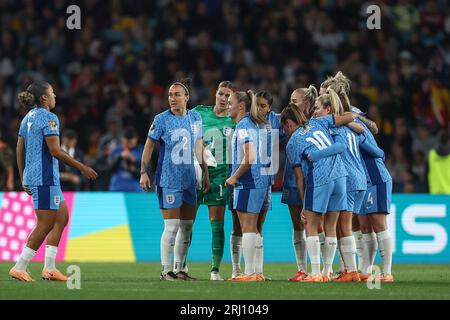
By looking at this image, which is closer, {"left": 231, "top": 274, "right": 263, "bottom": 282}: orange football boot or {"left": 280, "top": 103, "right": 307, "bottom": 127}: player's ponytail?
{"left": 231, "top": 274, "right": 263, "bottom": 282}: orange football boot

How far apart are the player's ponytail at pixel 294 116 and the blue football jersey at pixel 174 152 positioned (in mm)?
1161

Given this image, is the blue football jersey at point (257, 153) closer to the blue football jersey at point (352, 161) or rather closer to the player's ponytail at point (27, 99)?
the blue football jersey at point (352, 161)

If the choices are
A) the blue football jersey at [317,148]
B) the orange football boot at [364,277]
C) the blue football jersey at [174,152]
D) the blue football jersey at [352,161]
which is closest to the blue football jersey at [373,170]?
the blue football jersey at [352,161]

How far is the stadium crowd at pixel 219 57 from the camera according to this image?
2350cm

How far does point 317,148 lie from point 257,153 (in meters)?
0.76

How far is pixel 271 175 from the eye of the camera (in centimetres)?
1384

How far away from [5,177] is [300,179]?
8.29 meters

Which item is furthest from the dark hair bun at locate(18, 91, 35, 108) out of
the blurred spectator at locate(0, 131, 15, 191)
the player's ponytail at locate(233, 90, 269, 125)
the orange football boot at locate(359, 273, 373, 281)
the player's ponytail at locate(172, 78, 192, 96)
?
the blurred spectator at locate(0, 131, 15, 191)

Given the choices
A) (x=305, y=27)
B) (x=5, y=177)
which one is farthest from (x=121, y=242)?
(x=305, y=27)

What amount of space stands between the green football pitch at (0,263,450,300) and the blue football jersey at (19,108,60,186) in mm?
1167

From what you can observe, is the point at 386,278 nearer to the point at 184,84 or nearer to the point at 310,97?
the point at 310,97

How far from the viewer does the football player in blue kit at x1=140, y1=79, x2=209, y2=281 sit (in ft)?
45.5

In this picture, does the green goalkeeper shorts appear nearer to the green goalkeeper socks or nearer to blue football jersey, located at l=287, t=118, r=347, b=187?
the green goalkeeper socks
